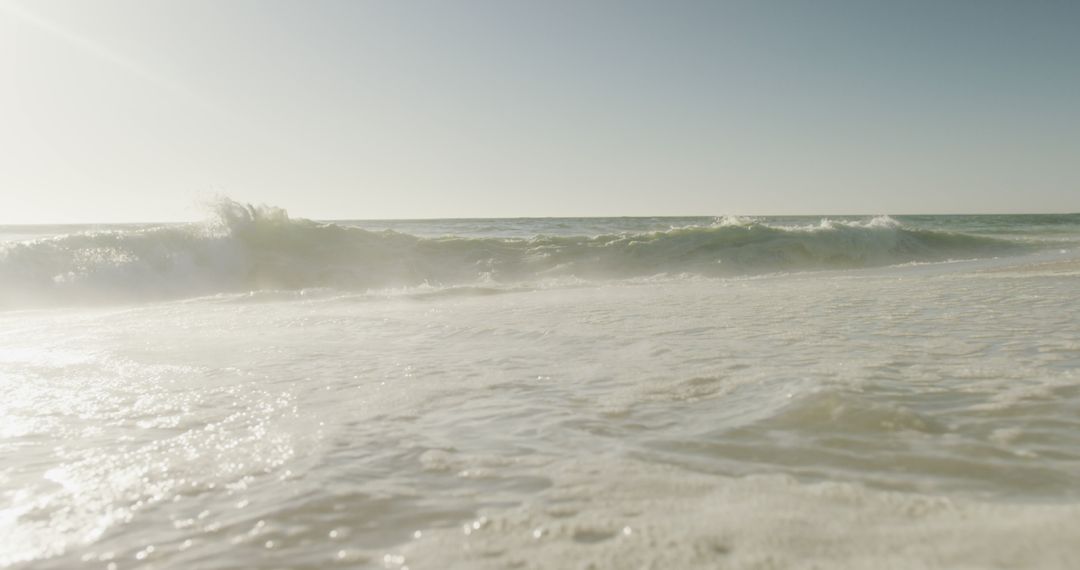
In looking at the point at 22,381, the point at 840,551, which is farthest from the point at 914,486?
the point at 22,381

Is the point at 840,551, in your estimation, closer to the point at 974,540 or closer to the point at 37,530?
the point at 974,540

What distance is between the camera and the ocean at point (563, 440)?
4.95ft

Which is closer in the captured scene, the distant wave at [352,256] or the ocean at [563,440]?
the ocean at [563,440]

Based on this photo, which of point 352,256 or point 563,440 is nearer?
point 563,440

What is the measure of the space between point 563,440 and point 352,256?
14.0 m

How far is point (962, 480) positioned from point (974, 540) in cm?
44

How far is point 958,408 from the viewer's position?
7.99 ft

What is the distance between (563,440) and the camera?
2.26 m

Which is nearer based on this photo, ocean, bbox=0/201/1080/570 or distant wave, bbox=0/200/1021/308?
ocean, bbox=0/201/1080/570

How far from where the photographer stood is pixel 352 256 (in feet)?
51.3

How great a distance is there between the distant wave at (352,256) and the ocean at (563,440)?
265 inches

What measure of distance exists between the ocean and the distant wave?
6737mm

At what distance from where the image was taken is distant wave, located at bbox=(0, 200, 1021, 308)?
38.9 feet

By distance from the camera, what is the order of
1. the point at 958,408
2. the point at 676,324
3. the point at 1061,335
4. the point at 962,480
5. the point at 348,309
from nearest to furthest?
the point at 962,480 → the point at 958,408 → the point at 1061,335 → the point at 676,324 → the point at 348,309
